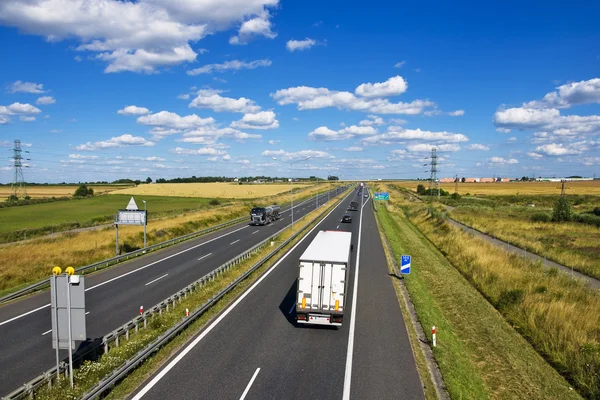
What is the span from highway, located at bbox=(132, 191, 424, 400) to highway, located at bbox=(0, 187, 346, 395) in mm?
4597

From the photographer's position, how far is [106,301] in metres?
21.5

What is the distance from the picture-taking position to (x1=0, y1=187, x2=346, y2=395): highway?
46.7ft

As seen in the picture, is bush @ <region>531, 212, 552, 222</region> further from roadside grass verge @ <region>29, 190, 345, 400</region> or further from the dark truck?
roadside grass verge @ <region>29, 190, 345, 400</region>

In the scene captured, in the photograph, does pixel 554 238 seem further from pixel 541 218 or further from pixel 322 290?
pixel 322 290

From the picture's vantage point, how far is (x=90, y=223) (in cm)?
5928

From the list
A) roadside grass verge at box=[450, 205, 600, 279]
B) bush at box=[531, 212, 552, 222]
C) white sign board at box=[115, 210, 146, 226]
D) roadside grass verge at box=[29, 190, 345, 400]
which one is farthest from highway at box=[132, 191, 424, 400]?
bush at box=[531, 212, 552, 222]

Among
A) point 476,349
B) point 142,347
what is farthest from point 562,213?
point 142,347

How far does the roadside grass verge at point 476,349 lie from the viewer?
12.5 m

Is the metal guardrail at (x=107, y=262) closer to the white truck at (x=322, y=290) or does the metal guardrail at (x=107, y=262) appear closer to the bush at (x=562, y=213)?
the white truck at (x=322, y=290)

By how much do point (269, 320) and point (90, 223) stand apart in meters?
50.3

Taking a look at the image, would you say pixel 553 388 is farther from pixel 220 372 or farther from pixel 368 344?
pixel 220 372

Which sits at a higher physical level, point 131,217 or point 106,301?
point 131,217

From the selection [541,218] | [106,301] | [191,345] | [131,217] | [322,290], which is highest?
[131,217]

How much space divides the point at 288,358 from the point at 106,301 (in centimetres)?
1222
